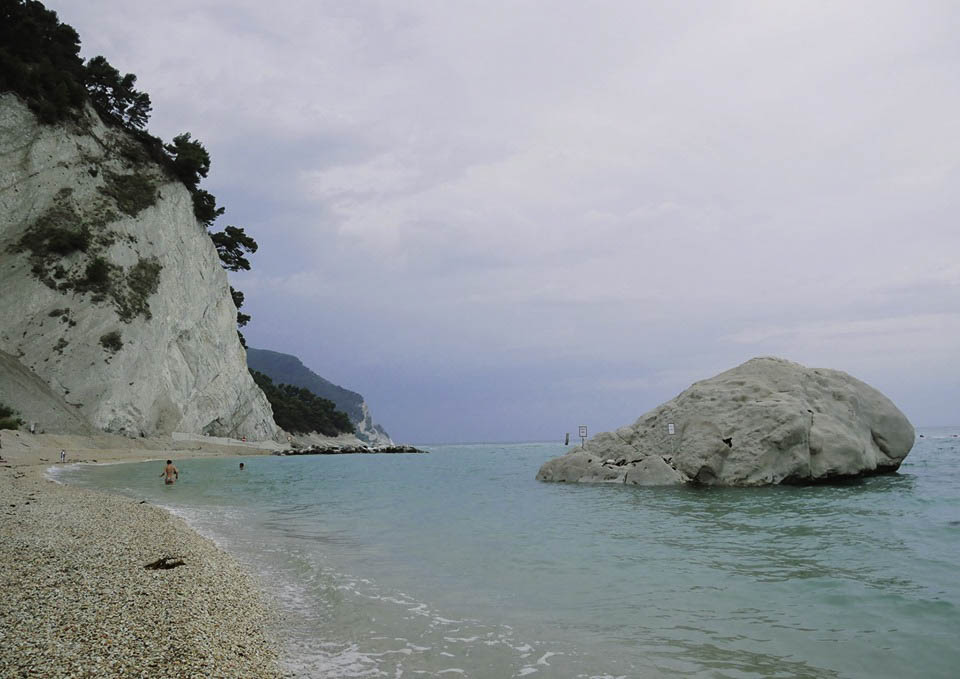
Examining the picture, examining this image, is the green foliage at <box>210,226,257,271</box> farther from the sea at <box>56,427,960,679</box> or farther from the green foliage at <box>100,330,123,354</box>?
the sea at <box>56,427,960,679</box>

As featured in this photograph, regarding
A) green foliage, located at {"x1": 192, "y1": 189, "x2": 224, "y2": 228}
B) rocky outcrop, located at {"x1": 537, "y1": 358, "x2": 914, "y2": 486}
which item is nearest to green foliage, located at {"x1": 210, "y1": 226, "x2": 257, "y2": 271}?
green foliage, located at {"x1": 192, "y1": 189, "x2": 224, "y2": 228}

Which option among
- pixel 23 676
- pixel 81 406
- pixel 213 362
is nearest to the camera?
pixel 23 676

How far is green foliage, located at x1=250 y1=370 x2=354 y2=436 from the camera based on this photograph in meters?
96.7

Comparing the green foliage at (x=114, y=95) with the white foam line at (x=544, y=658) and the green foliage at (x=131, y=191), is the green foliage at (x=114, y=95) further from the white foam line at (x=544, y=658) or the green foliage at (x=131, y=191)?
the white foam line at (x=544, y=658)

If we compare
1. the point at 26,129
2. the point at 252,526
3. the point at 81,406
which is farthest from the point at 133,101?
the point at 252,526

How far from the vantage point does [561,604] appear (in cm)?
767

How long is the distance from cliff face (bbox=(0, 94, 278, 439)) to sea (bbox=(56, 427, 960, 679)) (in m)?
33.2

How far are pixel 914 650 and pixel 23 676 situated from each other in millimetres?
7668

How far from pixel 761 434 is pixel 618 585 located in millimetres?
13870

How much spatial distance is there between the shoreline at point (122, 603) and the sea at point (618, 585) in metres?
0.59

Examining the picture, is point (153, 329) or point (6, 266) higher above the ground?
point (6, 266)

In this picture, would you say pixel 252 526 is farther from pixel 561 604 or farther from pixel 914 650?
pixel 914 650

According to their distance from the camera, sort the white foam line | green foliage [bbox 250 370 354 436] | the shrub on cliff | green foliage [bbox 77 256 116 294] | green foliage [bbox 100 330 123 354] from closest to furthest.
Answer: the white foam line < the shrub on cliff < green foliage [bbox 100 330 123 354] < green foliage [bbox 77 256 116 294] < green foliage [bbox 250 370 354 436]

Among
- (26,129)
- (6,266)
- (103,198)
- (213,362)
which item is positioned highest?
(26,129)
